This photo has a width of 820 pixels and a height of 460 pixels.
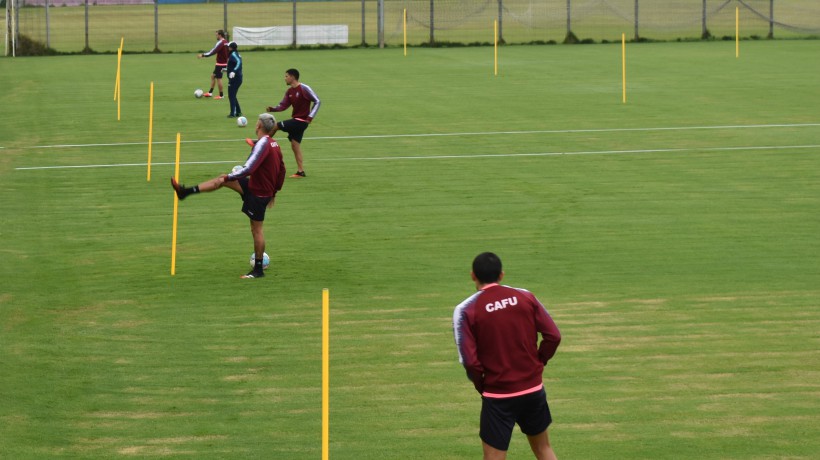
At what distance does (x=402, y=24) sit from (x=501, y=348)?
61.7m

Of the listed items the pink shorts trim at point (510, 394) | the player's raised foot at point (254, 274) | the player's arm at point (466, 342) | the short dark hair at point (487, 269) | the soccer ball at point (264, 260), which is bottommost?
the player's raised foot at point (254, 274)

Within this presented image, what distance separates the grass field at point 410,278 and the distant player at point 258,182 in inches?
27.4

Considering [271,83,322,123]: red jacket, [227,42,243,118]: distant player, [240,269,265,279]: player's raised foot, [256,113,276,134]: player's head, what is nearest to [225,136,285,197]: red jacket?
[256,113,276,134]: player's head

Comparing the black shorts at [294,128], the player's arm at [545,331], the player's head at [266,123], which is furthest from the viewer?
the black shorts at [294,128]

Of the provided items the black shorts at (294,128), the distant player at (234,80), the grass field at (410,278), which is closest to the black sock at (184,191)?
the grass field at (410,278)

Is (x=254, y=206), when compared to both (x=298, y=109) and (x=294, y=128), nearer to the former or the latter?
(x=294, y=128)

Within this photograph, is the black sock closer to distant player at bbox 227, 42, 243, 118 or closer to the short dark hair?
the short dark hair

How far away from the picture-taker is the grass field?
11.4 meters

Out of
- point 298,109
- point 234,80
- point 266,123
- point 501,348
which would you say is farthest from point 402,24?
point 501,348

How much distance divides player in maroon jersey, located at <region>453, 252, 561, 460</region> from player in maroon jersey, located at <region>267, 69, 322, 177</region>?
647 inches

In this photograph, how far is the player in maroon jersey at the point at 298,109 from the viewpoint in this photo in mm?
25141

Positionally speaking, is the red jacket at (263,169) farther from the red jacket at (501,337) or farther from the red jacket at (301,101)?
the red jacket at (501,337)

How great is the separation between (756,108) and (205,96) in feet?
54.4

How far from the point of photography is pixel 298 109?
25.5 metres
